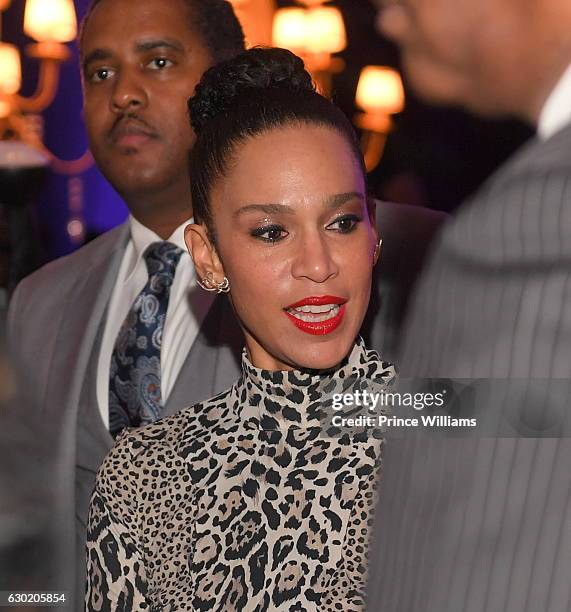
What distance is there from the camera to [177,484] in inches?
50.1

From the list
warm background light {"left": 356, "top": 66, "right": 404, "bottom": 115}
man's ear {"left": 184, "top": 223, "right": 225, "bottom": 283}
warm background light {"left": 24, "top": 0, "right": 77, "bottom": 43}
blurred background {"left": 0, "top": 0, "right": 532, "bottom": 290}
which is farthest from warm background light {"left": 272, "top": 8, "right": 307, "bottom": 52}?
man's ear {"left": 184, "top": 223, "right": 225, "bottom": 283}

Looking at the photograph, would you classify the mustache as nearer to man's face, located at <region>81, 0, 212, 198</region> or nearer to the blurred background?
man's face, located at <region>81, 0, 212, 198</region>

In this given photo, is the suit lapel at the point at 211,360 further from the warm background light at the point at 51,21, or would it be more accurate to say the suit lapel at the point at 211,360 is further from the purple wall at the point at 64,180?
the warm background light at the point at 51,21

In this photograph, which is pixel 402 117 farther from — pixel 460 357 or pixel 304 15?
pixel 460 357

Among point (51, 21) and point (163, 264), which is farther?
point (51, 21)

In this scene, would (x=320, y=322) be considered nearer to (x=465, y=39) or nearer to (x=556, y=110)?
(x=465, y=39)

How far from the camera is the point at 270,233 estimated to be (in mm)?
1178

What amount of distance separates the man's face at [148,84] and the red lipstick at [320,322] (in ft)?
1.85

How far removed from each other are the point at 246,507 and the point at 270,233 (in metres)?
0.33

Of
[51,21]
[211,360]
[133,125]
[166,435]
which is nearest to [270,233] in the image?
[166,435]

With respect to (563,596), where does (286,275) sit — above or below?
above

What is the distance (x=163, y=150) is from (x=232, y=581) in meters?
0.74

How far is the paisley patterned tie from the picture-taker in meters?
1.64

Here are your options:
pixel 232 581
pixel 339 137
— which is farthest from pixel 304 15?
pixel 232 581
